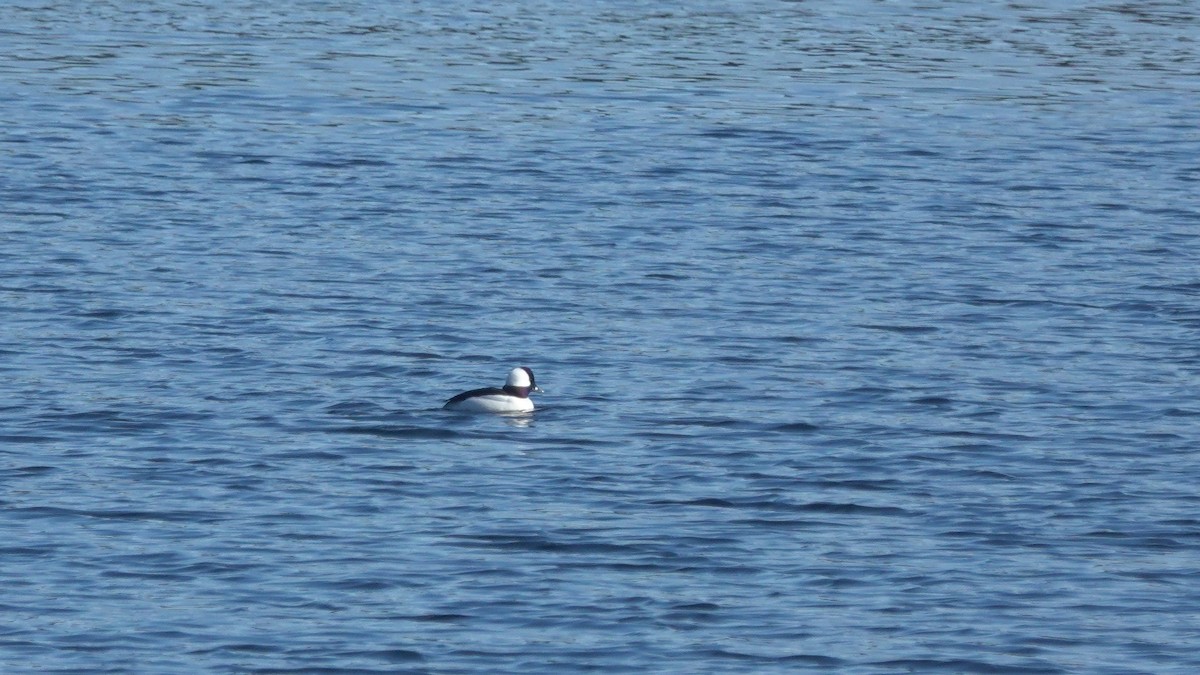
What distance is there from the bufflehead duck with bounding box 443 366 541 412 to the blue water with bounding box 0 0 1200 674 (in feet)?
0.69

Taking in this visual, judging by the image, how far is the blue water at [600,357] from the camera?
18.4 metres

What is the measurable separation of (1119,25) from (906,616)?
40488mm

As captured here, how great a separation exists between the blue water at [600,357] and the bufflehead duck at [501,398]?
0.69 ft

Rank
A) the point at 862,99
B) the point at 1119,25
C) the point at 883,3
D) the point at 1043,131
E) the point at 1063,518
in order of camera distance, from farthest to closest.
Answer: the point at 883,3 < the point at 1119,25 < the point at 862,99 < the point at 1043,131 < the point at 1063,518

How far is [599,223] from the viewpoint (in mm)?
36094

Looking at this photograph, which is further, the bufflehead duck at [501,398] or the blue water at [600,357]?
the bufflehead duck at [501,398]

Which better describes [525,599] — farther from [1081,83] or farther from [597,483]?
[1081,83]

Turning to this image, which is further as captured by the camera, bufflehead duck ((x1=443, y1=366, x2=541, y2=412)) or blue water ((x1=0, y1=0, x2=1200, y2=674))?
bufflehead duck ((x1=443, y1=366, x2=541, y2=412))

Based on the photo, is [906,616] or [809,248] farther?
[809,248]

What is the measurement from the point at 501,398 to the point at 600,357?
323cm

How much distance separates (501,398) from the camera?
24453mm

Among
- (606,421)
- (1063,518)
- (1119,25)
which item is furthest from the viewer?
(1119,25)

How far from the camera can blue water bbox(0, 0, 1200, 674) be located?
18422 mm

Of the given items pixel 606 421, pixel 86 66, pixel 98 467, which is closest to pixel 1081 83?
pixel 86 66
